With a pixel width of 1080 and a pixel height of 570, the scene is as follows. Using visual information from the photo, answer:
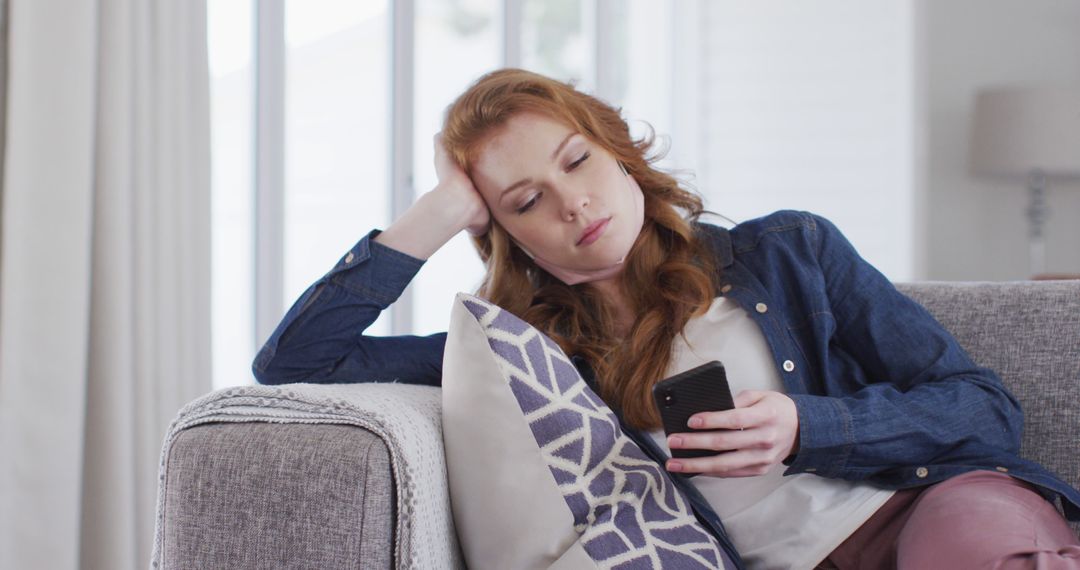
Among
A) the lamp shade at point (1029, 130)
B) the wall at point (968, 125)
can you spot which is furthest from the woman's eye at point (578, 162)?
the wall at point (968, 125)

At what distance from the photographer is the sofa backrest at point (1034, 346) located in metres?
1.26

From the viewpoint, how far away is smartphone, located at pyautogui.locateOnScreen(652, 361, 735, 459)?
0.97 meters

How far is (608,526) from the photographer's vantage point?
3.18 feet

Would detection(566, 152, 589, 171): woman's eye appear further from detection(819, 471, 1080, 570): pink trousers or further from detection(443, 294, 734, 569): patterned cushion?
detection(819, 471, 1080, 570): pink trousers

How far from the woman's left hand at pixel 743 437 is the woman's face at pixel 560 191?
1.12 feet

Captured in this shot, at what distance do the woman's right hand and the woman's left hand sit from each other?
18.9 inches

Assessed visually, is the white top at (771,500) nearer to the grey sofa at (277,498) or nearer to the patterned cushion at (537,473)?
the patterned cushion at (537,473)

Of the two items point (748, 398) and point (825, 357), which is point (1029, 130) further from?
point (748, 398)

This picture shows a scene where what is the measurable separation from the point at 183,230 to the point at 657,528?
118cm

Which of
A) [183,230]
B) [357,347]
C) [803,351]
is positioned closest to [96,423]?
[183,230]

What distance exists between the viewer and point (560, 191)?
1301 mm

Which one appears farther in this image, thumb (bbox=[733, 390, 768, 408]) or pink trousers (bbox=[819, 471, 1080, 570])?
thumb (bbox=[733, 390, 768, 408])

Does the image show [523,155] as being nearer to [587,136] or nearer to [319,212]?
[587,136]

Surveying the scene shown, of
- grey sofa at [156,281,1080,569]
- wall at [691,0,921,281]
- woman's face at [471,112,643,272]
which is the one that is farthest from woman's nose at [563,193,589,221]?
wall at [691,0,921,281]
